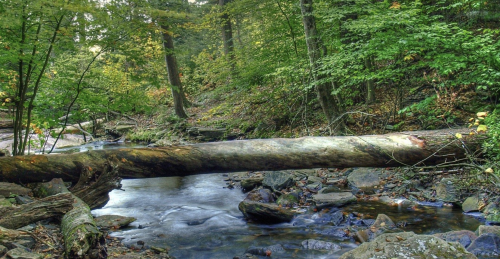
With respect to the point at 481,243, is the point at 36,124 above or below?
above

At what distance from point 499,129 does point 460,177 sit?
1.46 m

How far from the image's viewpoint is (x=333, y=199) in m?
6.43

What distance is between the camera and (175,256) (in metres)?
4.43

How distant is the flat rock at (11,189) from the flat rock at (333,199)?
15.9 feet

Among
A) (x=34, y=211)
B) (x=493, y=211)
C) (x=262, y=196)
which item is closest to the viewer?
(x=34, y=211)

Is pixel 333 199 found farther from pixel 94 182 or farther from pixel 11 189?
pixel 11 189

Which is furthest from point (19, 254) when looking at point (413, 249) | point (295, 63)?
point (295, 63)

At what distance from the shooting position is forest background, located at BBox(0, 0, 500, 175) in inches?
228

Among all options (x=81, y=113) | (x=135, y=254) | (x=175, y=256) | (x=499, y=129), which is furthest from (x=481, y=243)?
(x=81, y=113)

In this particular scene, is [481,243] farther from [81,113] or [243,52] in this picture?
[243,52]

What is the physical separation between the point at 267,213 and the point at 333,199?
1463mm

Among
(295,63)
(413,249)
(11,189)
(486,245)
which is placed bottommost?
(486,245)

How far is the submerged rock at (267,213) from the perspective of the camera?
5.77 meters

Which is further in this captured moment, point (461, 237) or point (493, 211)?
point (493, 211)
